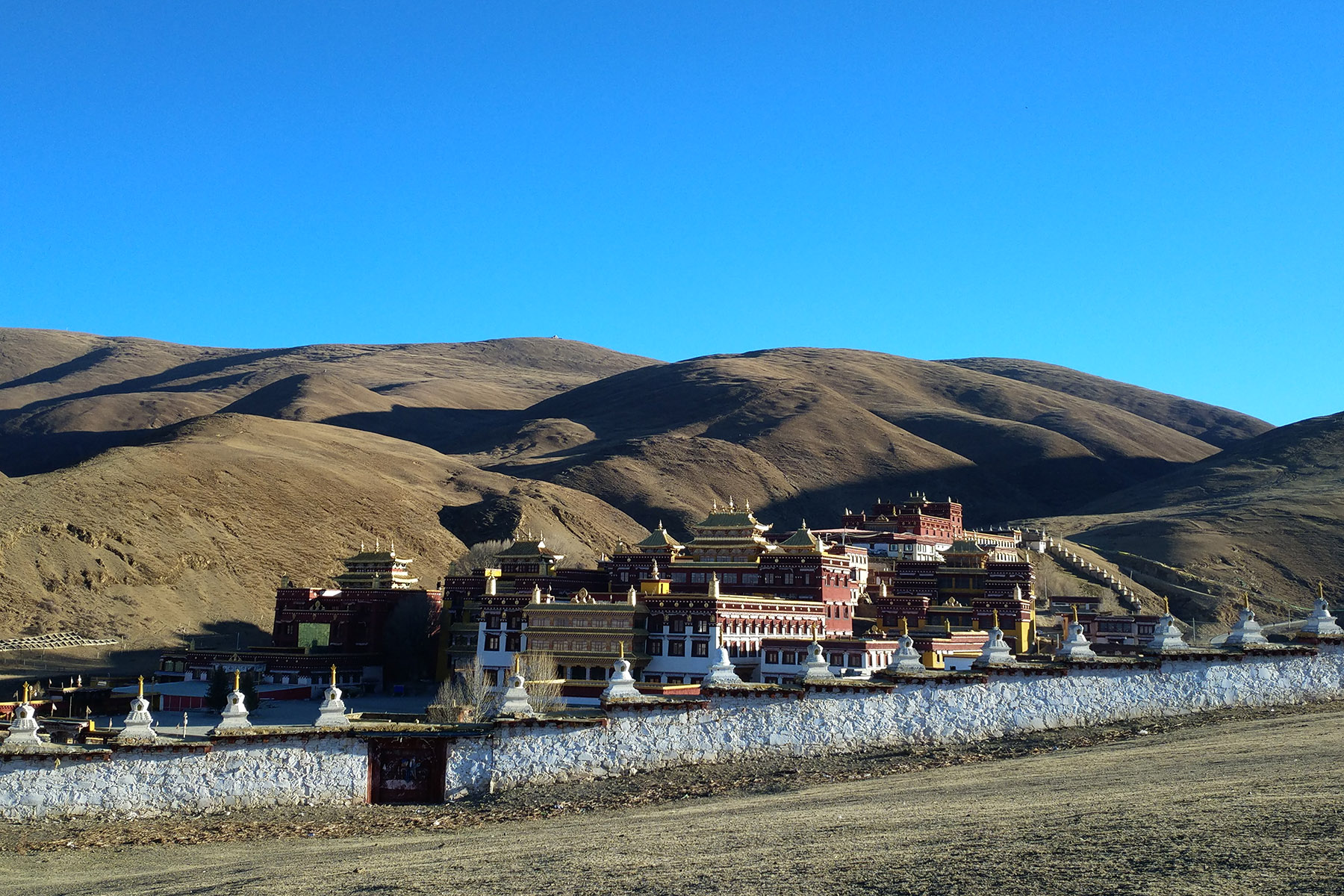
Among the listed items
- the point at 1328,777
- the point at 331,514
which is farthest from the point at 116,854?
the point at 331,514

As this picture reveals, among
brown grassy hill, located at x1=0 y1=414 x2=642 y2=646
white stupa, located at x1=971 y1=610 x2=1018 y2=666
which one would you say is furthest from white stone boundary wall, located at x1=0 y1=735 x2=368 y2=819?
brown grassy hill, located at x1=0 y1=414 x2=642 y2=646

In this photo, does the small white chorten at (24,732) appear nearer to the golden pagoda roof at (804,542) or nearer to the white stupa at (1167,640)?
the white stupa at (1167,640)

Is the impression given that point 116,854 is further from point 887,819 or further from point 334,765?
point 887,819

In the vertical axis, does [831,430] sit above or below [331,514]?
above

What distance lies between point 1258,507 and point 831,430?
79.0m

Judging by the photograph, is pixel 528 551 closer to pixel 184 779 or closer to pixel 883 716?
pixel 184 779

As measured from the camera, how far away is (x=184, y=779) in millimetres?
25250

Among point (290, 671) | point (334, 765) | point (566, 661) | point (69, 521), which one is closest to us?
point (334, 765)

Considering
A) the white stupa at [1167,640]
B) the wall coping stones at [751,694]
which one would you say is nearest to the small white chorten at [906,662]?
the wall coping stones at [751,694]

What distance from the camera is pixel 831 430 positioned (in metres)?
200

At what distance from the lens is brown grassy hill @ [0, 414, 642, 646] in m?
87.2

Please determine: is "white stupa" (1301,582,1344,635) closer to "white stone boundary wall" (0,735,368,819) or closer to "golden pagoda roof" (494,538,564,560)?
"white stone boundary wall" (0,735,368,819)

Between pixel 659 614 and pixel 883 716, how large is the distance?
3181cm

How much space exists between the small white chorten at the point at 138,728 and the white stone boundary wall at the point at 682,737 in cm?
26
